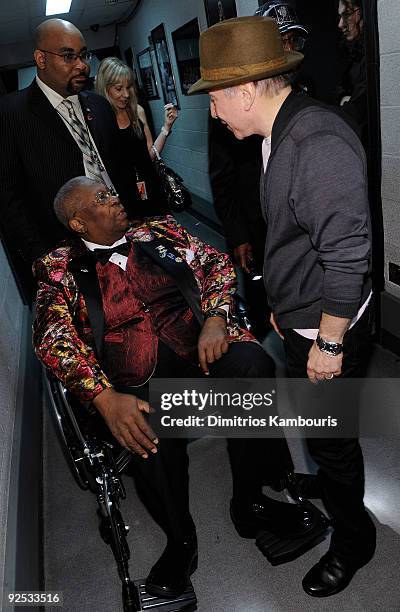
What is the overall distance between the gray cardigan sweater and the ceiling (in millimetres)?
6269

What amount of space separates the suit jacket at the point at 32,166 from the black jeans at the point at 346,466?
1292 mm

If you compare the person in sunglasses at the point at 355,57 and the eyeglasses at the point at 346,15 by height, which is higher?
the eyeglasses at the point at 346,15

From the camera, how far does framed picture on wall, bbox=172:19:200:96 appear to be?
16.0ft

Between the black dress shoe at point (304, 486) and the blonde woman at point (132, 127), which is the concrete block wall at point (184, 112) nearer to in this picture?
the blonde woman at point (132, 127)

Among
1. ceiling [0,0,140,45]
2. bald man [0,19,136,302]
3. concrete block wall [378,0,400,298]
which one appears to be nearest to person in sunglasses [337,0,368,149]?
concrete block wall [378,0,400,298]

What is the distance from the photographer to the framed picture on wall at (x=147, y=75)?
7.49 m

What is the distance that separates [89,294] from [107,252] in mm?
175

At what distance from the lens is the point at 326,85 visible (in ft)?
10.0

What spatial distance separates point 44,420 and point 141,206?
1235mm

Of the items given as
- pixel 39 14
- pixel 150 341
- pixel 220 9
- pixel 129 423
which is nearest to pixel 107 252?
pixel 150 341

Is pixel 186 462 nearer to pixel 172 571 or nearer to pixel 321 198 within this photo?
pixel 172 571

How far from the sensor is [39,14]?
7.07 meters

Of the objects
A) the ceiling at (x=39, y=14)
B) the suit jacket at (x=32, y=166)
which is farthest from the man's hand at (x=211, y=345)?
the ceiling at (x=39, y=14)

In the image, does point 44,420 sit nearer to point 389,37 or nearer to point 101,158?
point 101,158
